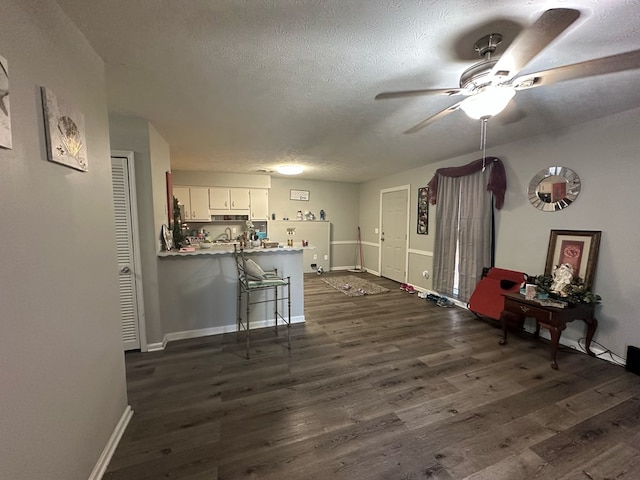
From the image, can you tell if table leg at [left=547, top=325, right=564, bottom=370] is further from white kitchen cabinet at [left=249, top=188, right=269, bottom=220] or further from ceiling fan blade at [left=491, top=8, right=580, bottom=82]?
white kitchen cabinet at [left=249, top=188, right=269, bottom=220]

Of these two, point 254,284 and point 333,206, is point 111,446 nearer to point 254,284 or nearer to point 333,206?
point 254,284

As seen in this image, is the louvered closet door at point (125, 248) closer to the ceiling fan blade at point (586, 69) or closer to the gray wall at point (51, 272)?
the gray wall at point (51, 272)

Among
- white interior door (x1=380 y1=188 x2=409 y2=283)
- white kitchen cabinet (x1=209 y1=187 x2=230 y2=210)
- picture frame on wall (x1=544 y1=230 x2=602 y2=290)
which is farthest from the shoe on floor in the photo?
white kitchen cabinet (x1=209 y1=187 x2=230 y2=210)

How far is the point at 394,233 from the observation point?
5.76 meters

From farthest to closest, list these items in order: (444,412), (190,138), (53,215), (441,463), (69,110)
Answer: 1. (190,138)
2. (444,412)
3. (441,463)
4. (69,110)
5. (53,215)

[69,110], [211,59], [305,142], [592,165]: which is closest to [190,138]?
[305,142]

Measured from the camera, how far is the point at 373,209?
21.3ft

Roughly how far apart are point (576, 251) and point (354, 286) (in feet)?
11.0

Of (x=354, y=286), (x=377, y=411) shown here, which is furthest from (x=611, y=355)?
(x=354, y=286)

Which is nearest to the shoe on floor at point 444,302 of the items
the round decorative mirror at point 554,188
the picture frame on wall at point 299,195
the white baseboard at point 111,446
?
the round decorative mirror at point 554,188

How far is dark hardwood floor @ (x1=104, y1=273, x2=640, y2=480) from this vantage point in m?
1.49

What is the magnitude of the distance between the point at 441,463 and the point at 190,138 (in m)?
3.75

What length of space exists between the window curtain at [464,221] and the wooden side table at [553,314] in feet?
3.43

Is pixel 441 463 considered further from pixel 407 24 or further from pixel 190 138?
pixel 190 138
